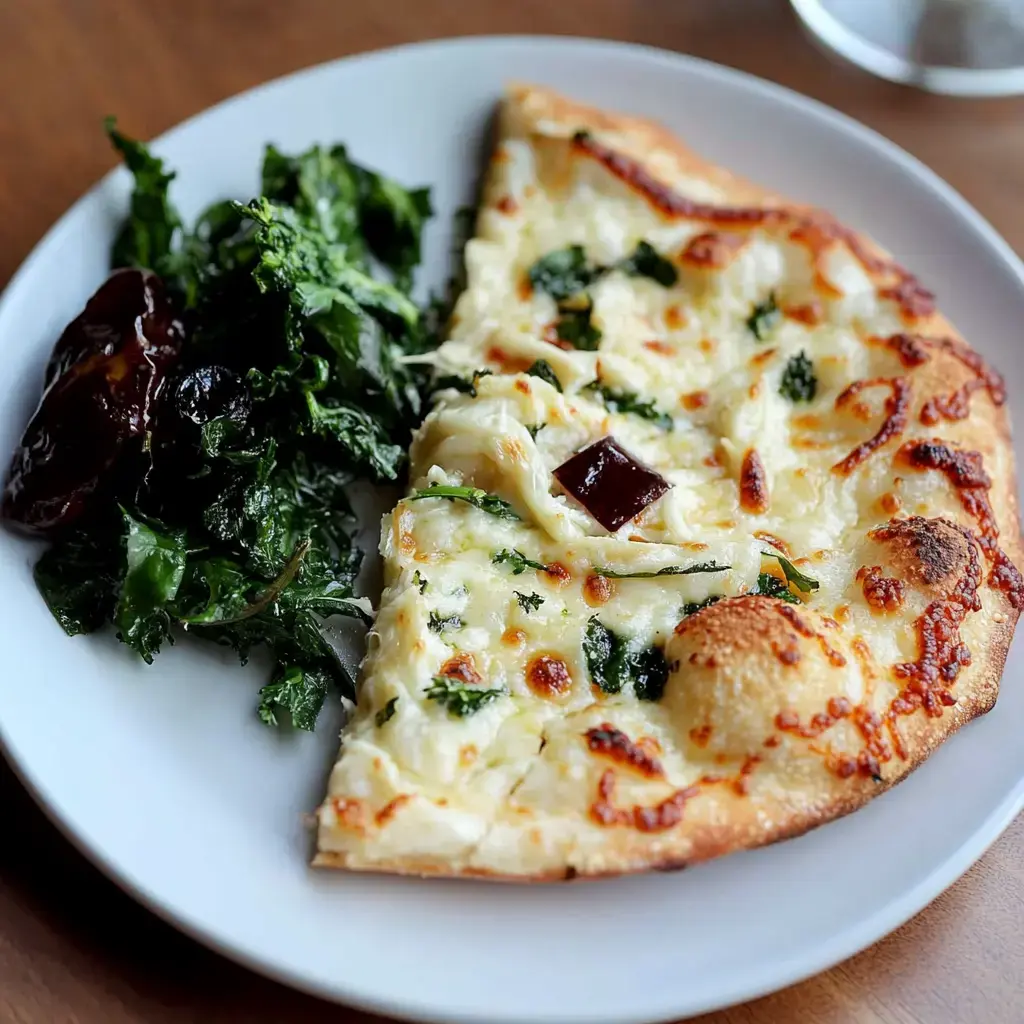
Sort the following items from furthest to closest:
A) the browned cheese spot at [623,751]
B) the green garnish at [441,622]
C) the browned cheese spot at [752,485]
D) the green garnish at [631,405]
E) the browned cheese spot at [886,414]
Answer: the green garnish at [631,405] < the browned cheese spot at [886,414] < the browned cheese spot at [752,485] < the green garnish at [441,622] < the browned cheese spot at [623,751]

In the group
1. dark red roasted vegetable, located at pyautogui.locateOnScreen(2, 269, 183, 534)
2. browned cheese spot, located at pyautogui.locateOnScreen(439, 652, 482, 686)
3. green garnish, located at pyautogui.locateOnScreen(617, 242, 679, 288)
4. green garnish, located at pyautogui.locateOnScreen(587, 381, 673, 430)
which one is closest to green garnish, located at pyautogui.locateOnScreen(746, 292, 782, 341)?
green garnish, located at pyautogui.locateOnScreen(617, 242, 679, 288)

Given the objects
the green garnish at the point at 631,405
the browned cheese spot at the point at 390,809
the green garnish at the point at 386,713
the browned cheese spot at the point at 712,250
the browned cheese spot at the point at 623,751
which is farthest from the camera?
the browned cheese spot at the point at 712,250

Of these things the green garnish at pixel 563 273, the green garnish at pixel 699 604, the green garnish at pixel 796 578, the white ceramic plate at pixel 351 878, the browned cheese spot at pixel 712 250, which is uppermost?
the browned cheese spot at pixel 712 250

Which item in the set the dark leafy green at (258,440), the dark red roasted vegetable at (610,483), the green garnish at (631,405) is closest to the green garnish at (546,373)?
the green garnish at (631,405)

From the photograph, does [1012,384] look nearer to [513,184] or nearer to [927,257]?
[927,257]

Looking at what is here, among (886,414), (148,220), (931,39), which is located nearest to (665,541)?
(886,414)

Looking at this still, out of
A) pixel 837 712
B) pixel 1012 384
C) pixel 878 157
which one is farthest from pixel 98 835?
pixel 878 157

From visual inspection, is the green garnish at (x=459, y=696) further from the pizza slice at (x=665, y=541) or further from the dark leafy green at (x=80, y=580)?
the dark leafy green at (x=80, y=580)
